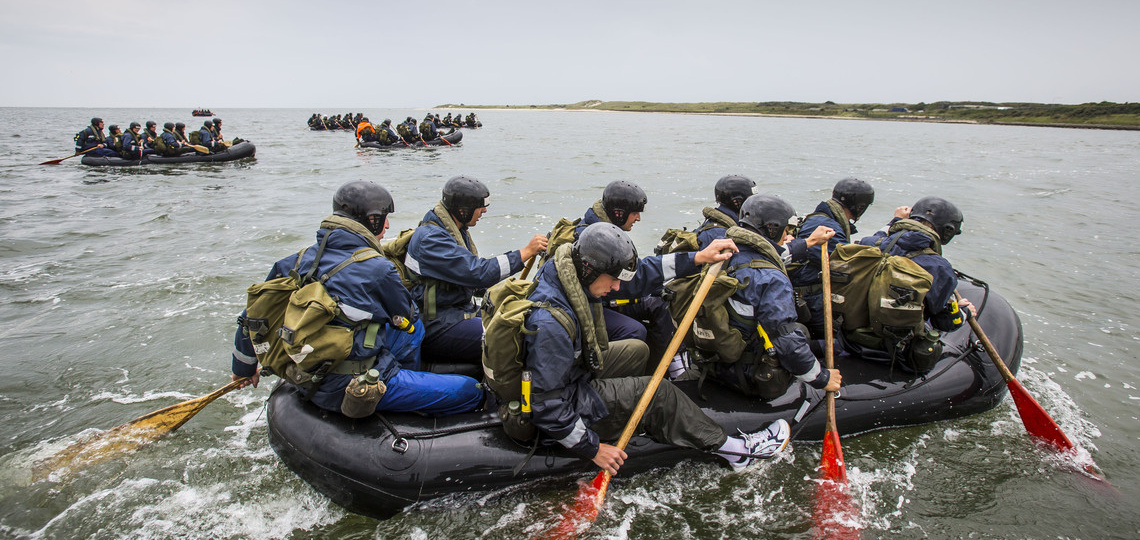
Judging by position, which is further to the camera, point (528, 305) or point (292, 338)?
point (292, 338)

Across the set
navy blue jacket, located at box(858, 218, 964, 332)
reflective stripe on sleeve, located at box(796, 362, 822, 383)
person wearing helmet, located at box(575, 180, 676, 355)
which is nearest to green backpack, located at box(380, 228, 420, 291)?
person wearing helmet, located at box(575, 180, 676, 355)

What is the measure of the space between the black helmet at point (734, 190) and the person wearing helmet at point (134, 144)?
78.7 ft

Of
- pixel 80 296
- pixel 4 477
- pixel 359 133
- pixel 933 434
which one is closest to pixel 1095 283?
pixel 933 434

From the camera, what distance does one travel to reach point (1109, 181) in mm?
23656

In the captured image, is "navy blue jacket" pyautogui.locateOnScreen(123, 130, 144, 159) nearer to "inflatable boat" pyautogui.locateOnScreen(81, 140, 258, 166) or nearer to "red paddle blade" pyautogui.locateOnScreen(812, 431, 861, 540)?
"inflatable boat" pyautogui.locateOnScreen(81, 140, 258, 166)

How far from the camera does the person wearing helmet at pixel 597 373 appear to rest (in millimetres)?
3143

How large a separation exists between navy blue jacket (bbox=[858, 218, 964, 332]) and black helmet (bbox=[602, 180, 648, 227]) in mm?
2252

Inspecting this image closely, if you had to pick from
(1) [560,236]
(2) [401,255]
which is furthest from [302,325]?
(1) [560,236]

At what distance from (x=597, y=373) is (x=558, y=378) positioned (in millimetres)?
501

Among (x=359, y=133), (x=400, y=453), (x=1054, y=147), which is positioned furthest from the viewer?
(x=1054, y=147)

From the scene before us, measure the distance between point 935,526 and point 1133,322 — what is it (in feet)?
23.2

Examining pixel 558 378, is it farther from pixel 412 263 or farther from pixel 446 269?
pixel 412 263

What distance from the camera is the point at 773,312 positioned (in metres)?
3.83

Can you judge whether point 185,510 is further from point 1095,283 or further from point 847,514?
point 1095,283
